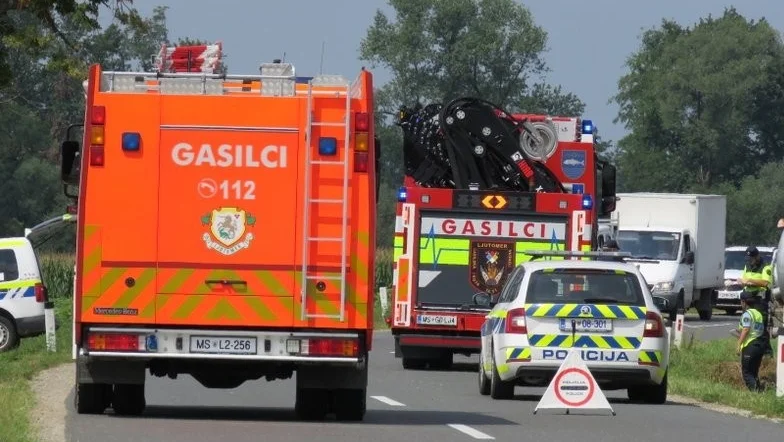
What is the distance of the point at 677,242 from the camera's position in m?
44.3

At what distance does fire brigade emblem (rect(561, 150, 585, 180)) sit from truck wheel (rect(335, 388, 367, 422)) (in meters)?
11.4

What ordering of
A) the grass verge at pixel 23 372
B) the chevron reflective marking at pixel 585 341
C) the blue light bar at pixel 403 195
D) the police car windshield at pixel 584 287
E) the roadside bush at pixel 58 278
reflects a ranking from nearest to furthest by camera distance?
the grass verge at pixel 23 372
the chevron reflective marking at pixel 585 341
the police car windshield at pixel 584 287
the blue light bar at pixel 403 195
the roadside bush at pixel 58 278

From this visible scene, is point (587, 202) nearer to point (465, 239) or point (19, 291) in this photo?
point (465, 239)

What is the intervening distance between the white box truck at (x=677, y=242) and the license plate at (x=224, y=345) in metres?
27.6

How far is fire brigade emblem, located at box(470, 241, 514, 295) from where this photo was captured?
25.4 meters

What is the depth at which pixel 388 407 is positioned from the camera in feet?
62.1

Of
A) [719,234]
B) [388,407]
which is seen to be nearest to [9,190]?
[719,234]

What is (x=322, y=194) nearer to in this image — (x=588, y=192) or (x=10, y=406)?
(x=10, y=406)

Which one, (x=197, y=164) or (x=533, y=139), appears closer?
(x=197, y=164)

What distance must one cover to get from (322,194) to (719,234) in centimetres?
3427

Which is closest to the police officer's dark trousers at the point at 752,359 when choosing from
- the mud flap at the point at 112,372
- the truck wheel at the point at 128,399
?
the truck wheel at the point at 128,399

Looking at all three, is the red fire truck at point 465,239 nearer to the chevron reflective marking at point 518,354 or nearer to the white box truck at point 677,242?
the chevron reflective marking at point 518,354

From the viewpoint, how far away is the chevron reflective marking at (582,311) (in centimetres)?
1891

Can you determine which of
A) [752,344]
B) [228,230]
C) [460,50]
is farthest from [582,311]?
[460,50]
